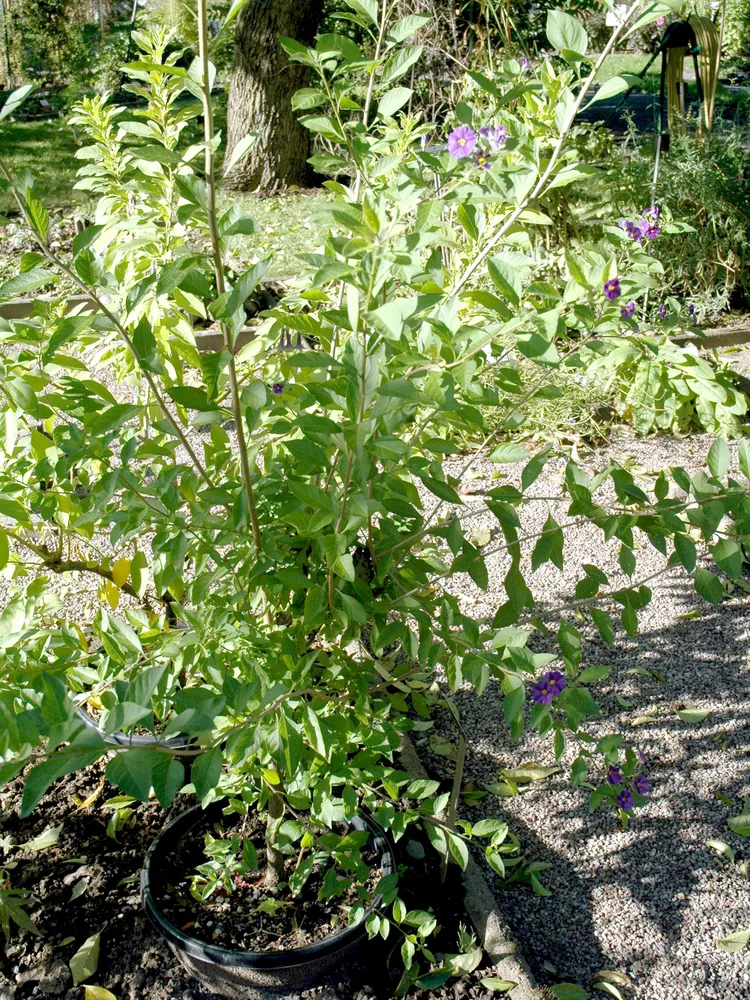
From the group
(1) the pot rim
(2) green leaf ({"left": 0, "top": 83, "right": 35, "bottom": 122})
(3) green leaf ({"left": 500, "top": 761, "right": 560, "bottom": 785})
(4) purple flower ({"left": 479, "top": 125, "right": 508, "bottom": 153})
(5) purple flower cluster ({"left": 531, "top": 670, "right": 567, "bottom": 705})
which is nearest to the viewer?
(2) green leaf ({"left": 0, "top": 83, "right": 35, "bottom": 122})

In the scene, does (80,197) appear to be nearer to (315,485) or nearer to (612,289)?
(315,485)

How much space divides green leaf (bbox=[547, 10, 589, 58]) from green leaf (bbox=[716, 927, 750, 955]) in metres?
1.86

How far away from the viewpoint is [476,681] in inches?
59.4

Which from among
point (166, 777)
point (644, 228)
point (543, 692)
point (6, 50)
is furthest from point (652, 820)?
point (6, 50)

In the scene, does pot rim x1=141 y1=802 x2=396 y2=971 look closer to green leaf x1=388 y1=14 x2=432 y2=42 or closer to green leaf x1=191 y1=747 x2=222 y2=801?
green leaf x1=191 y1=747 x2=222 y2=801

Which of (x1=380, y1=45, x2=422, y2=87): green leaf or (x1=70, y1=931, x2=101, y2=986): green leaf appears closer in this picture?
(x1=380, y1=45, x2=422, y2=87): green leaf

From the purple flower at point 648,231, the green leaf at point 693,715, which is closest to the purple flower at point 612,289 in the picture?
the green leaf at point 693,715

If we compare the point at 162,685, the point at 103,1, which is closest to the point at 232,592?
the point at 162,685

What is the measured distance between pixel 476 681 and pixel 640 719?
59.6 inches

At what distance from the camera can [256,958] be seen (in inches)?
73.3

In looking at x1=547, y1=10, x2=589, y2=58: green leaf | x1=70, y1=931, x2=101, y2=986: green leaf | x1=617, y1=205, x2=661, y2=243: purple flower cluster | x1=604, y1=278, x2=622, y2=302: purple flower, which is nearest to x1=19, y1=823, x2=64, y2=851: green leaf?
x1=70, y1=931, x2=101, y2=986: green leaf

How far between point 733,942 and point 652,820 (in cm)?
40

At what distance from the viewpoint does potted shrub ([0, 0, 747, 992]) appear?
1.33 metres

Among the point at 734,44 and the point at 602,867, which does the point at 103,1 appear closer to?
the point at 734,44
